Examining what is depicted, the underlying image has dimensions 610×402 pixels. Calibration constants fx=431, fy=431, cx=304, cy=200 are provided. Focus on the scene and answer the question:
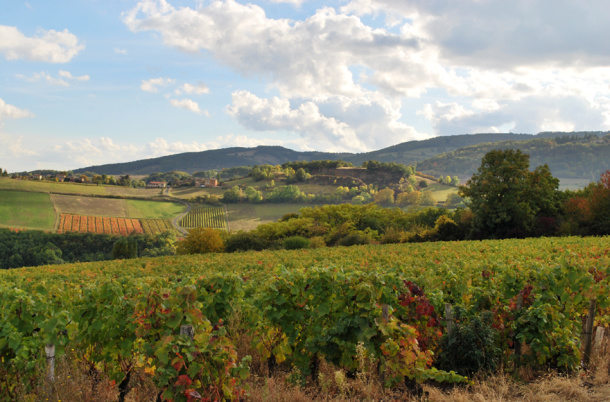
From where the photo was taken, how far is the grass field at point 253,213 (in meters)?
90.1

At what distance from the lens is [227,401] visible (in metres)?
4.63

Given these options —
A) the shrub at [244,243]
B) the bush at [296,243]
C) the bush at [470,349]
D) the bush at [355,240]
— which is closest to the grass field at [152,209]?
the shrub at [244,243]

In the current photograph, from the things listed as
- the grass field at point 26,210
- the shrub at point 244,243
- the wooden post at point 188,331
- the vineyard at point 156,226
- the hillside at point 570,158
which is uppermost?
the hillside at point 570,158

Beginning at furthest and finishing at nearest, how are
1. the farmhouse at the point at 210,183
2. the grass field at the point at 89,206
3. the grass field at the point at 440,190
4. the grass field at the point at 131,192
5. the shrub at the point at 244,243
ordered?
the farmhouse at the point at 210,183 → the grass field at the point at 440,190 → the grass field at the point at 131,192 → the grass field at the point at 89,206 → the shrub at the point at 244,243

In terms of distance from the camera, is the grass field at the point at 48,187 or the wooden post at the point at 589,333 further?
the grass field at the point at 48,187

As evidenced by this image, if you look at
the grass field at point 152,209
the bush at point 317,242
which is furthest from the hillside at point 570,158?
the bush at point 317,242

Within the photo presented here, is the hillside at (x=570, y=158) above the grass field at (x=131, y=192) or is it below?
above

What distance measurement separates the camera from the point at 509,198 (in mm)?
36438

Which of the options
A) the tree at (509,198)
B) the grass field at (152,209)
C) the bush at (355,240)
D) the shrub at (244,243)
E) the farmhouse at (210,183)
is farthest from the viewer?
the farmhouse at (210,183)

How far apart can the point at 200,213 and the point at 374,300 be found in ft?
312

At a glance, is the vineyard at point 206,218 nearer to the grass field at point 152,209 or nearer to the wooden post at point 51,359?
the grass field at point 152,209

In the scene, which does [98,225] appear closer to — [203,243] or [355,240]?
[203,243]

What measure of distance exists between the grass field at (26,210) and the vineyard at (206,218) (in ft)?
80.0

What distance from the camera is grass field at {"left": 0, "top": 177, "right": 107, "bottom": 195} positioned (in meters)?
Answer: 89.4
